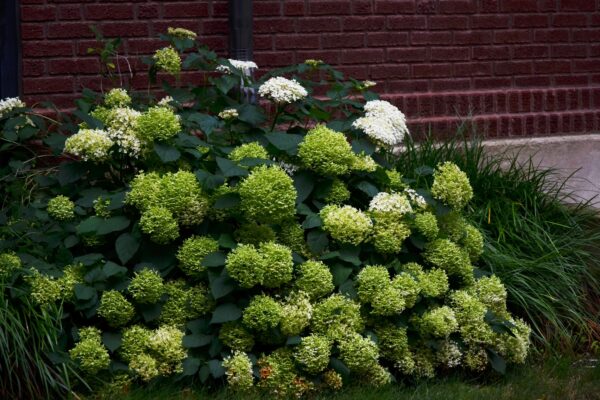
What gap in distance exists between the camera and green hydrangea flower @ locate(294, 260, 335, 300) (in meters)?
4.85

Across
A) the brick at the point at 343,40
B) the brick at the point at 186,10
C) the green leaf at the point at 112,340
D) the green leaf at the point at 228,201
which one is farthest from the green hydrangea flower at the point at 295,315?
the brick at the point at 343,40

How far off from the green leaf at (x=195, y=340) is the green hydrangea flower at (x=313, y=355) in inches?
15.9

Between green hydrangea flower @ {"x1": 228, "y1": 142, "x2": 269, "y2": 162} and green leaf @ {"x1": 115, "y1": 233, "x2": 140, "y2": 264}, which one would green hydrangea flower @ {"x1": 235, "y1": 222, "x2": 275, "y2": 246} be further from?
green leaf @ {"x1": 115, "y1": 233, "x2": 140, "y2": 264}

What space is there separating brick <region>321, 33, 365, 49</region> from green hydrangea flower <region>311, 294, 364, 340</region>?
9.29ft

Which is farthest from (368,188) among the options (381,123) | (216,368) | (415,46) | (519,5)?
(519,5)

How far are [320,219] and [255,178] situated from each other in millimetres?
420

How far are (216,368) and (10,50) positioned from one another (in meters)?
2.89

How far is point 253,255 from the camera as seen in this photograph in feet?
15.4

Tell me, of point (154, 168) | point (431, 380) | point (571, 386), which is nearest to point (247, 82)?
point (154, 168)

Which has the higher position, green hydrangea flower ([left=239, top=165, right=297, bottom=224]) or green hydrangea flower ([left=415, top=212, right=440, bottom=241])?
green hydrangea flower ([left=239, top=165, right=297, bottom=224])

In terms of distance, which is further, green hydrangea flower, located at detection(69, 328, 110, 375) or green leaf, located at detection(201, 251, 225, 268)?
green leaf, located at detection(201, 251, 225, 268)

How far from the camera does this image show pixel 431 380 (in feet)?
16.8

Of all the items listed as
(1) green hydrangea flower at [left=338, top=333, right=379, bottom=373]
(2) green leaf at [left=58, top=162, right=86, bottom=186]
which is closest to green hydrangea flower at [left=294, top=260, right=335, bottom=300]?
(1) green hydrangea flower at [left=338, top=333, right=379, bottom=373]

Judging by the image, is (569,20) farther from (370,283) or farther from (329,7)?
(370,283)
